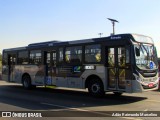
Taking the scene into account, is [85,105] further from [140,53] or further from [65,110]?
[140,53]

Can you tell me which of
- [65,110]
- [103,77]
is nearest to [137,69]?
[103,77]

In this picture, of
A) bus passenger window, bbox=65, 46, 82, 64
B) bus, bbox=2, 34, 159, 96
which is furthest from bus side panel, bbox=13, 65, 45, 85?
bus passenger window, bbox=65, 46, 82, 64

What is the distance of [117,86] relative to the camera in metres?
15.1

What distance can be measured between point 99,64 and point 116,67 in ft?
3.61

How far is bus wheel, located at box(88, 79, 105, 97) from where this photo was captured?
15855mm

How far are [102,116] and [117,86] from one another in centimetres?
477

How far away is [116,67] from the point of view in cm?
1511

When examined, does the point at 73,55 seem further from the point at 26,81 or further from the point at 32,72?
the point at 26,81

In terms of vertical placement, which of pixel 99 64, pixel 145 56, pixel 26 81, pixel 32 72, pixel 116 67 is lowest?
pixel 26 81

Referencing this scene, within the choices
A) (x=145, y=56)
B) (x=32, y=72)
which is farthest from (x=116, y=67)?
(x=32, y=72)

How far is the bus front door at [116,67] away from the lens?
14.8 m

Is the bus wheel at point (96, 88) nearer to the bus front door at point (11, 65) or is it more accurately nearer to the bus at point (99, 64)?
the bus at point (99, 64)

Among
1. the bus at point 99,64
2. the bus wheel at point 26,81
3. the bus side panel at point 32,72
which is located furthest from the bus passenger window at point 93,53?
the bus wheel at point 26,81

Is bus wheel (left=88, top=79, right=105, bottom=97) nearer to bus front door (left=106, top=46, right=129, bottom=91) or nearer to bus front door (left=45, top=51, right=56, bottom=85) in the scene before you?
bus front door (left=106, top=46, right=129, bottom=91)
